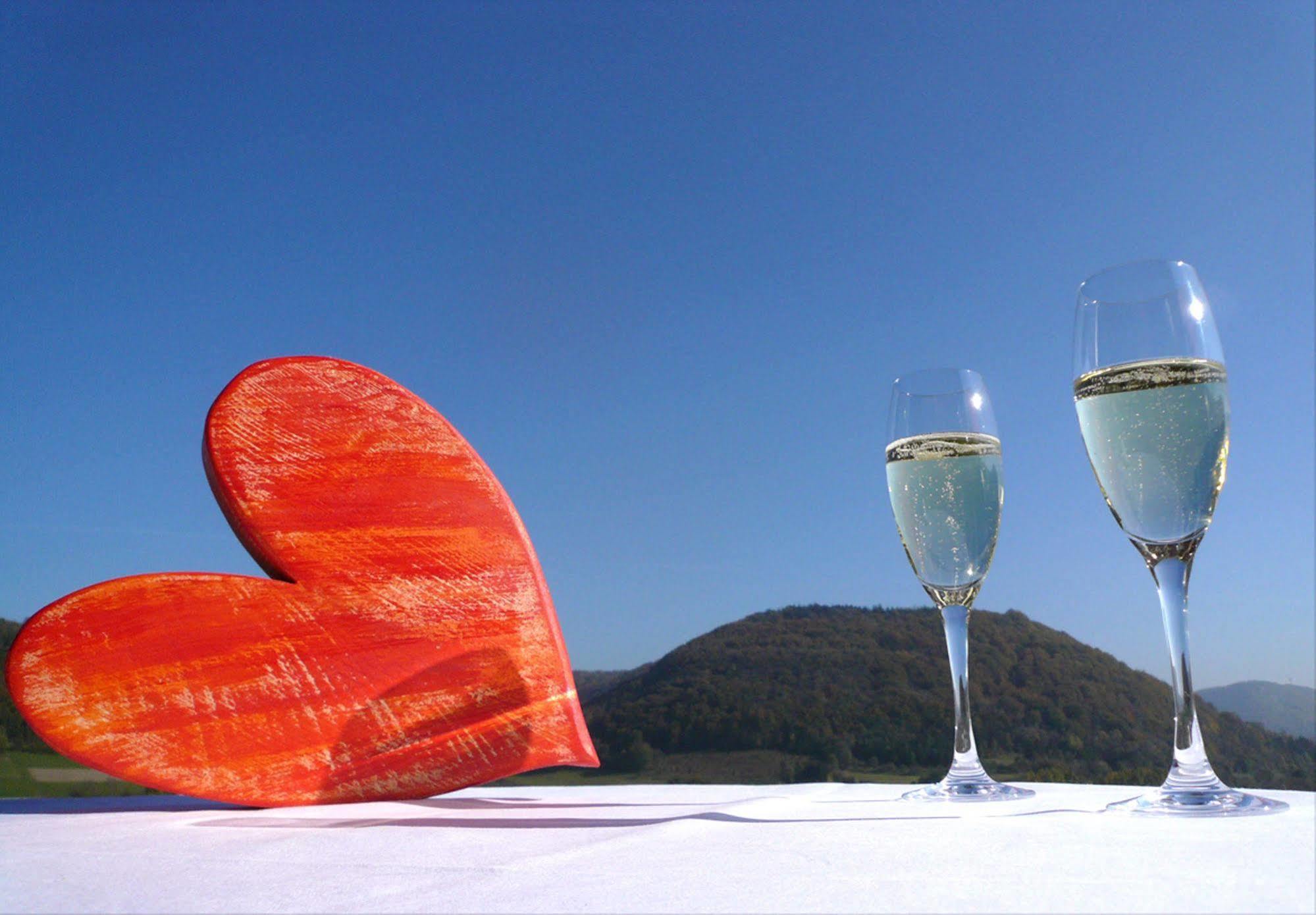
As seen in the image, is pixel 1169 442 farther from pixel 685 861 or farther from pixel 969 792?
pixel 685 861

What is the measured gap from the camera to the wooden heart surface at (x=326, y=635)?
1634 mm

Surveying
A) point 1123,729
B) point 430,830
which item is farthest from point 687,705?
point 430,830

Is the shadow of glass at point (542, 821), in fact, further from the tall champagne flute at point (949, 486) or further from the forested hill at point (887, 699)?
the forested hill at point (887, 699)

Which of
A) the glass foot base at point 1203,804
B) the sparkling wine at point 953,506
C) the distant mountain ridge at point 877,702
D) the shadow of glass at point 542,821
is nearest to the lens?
the glass foot base at point 1203,804

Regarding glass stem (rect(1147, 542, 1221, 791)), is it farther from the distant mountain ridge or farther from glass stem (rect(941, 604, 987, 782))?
the distant mountain ridge

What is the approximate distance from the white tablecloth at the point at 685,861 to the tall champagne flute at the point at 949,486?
37cm

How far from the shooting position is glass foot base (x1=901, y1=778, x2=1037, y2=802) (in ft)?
4.78

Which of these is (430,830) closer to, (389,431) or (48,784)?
(389,431)

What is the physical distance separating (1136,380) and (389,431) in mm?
1328

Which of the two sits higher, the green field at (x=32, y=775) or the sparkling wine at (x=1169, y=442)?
the sparkling wine at (x=1169, y=442)

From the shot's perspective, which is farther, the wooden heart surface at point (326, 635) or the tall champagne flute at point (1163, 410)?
the wooden heart surface at point (326, 635)

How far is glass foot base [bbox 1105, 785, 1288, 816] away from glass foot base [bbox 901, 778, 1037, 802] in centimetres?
28

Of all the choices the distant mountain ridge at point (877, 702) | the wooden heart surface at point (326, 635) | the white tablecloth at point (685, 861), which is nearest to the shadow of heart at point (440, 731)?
the wooden heart surface at point (326, 635)

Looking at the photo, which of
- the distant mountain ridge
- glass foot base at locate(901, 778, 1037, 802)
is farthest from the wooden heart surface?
the distant mountain ridge
